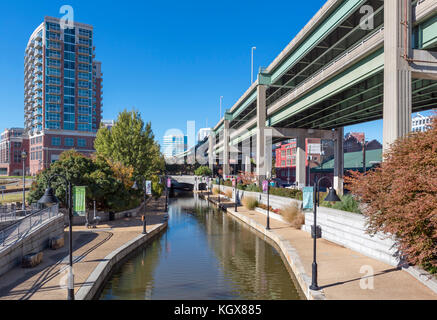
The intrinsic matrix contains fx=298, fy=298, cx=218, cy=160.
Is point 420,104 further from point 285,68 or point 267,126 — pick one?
point 267,126

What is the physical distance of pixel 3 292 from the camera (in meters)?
11.5

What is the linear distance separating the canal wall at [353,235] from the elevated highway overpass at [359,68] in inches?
246

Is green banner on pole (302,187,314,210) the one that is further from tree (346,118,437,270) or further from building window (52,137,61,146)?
building window (52,137,61,146)

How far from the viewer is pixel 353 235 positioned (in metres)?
17.9

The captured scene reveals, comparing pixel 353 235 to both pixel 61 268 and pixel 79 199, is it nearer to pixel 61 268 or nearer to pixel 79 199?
pixel 61 268

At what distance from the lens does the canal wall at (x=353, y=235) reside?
14906 millimetres

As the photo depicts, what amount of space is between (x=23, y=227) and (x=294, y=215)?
19.8 meters

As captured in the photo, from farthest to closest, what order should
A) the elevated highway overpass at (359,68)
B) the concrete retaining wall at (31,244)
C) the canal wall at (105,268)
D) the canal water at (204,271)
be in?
the elevated highway overpass at (359,68), the concrete retaining wall at (31,244), the canal water at (204,271), the canal wall at (105,268)

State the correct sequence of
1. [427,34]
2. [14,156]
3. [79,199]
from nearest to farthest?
1. [427,34]
2. [79,199]
3. [14,156]

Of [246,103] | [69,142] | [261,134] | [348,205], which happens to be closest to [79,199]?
[348,205]

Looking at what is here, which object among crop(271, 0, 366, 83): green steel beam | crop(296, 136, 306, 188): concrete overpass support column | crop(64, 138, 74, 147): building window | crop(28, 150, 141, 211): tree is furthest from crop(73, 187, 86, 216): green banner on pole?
crop(64, 138, 74, 147): building window

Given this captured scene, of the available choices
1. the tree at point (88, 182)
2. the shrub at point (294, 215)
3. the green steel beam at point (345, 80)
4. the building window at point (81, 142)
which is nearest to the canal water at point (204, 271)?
the shrub at point (294, 215)

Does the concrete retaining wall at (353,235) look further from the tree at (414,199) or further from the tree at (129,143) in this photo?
the tree at (129,143)

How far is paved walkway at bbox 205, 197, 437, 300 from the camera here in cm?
1096
